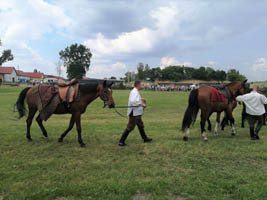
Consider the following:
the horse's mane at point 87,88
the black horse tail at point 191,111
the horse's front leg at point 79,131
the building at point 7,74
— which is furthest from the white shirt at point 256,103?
the building at point 7,74

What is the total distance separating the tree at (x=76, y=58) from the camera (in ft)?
281

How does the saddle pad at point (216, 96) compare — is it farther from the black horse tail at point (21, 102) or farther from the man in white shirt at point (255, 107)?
the black horse tail at point (21, 102)

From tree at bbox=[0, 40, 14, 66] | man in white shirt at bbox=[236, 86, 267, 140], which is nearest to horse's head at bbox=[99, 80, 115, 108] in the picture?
man in white shirt at bbox=[236, 86, 267, 140]

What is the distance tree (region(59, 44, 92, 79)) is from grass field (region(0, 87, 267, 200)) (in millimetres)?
82461

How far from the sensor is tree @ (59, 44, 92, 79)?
85.6m

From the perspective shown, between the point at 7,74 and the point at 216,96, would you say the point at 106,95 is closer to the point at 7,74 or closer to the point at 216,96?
the point at 216,96

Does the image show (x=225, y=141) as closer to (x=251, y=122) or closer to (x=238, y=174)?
(x=251, y=122)

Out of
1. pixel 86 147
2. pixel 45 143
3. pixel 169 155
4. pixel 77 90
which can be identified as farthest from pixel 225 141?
pixel 45 143

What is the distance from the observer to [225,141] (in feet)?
22.7

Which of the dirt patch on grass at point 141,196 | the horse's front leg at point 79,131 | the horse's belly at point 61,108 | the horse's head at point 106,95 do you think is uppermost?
the horse's head at point 106,95

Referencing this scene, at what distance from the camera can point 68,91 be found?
643cm

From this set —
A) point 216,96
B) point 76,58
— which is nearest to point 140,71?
point 76,58

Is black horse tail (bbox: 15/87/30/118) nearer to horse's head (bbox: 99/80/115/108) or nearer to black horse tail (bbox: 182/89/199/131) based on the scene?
horse's head (bbox: 99/80/115/108)

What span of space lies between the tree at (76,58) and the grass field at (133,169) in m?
82.5
